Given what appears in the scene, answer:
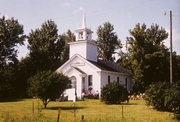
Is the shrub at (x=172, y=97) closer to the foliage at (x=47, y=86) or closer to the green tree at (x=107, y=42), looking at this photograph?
the foliage at (x=47, y=86)

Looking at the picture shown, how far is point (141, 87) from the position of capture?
1987 inches

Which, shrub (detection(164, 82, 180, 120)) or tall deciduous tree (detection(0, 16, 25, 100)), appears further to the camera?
tall deciduous tree (detection(0, 16, 25, 100))

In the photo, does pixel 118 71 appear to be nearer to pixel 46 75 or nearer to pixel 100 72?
pixel 100 72

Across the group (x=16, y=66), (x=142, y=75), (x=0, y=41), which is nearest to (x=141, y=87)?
(x=142, y=75)

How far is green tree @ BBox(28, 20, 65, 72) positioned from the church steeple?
11.5 metres

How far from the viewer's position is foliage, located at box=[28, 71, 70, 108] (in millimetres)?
28234

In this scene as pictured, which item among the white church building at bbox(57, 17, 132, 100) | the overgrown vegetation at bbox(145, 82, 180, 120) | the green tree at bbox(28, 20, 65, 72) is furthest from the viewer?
the green tree at bbox(28, 20, 65, 72)

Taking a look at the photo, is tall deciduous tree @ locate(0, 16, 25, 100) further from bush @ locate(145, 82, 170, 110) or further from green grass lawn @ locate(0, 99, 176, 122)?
bush @ locate(145, 82, 170, 110)

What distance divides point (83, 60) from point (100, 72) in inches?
146

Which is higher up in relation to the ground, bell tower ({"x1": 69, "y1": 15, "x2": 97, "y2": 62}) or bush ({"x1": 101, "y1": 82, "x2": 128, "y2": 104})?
bell tower ({"x1": 69, "y1": 15, "x2": 97, "y2": 62})

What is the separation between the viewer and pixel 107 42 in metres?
75.6

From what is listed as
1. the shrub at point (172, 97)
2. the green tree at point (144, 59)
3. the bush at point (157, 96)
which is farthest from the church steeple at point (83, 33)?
the shrub at point (172, 97)

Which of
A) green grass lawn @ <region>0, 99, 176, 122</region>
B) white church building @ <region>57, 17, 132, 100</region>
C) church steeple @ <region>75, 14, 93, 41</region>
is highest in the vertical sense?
church steeple @ <region>75, 14, 93, 41</region>

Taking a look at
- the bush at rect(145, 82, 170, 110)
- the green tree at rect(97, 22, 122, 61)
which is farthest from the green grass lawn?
the green tree at rect(97, 22, 122, 61)
